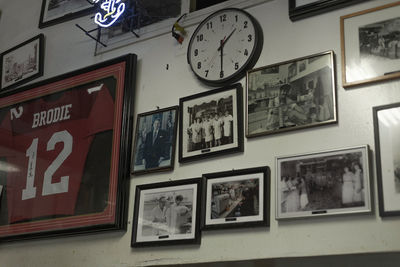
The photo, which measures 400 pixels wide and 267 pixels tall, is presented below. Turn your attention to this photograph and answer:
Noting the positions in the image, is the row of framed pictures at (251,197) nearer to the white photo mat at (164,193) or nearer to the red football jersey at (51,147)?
the white photo mat at (164,193)

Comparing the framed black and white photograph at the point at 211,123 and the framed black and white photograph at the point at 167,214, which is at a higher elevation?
the framed black and white photograph at the point at 211,123

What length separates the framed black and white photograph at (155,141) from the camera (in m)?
3.88

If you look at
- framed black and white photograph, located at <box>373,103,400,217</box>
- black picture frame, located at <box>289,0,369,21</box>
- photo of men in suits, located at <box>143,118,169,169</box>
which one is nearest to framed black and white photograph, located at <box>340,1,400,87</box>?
black picture frame, located at <box>289,0,369,21</box>

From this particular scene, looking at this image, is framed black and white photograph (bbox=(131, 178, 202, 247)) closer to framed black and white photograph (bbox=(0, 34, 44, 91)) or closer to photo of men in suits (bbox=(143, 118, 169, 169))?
photo of men in suits (bbox=(143, 118, 169, 169))

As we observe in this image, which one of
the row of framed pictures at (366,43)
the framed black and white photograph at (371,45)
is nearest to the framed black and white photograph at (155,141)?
the row of framed pictures at (366,43)

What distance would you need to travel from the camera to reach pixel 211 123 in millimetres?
3766

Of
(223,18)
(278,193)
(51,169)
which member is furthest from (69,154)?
(278,193)

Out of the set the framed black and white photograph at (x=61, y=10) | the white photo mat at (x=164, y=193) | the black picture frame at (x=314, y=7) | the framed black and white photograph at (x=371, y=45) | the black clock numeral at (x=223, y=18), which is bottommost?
the white photo mat at (x=164, y=193)

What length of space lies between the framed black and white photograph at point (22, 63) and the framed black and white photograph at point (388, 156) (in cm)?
Answer: 307

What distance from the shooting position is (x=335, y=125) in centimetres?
327

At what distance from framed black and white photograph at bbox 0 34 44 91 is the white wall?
0.79 ft

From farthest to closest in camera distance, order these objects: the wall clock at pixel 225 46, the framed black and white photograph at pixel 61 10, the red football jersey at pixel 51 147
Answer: the framed black and white photograph at pixel 61 10 < the red football jersey at pixel 51 147 < the wall clock at pixel 225 46

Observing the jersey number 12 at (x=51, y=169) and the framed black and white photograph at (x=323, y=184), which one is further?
the jersey number 12 at (x=51, y=169)

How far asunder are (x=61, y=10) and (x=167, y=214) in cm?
242
